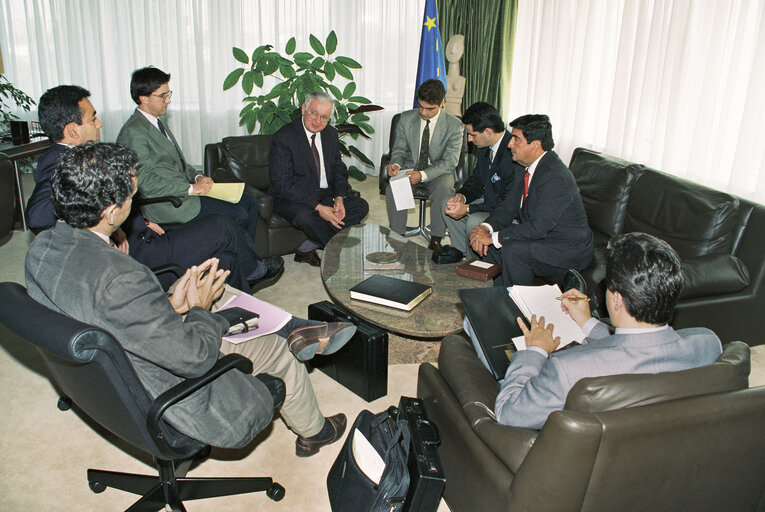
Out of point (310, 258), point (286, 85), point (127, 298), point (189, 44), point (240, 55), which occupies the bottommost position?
point (310, 258)

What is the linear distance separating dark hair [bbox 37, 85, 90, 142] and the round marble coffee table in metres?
1.43

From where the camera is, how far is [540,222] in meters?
3.17

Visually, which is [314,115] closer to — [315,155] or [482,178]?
[315,155]

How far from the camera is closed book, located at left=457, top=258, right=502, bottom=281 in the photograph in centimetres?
292

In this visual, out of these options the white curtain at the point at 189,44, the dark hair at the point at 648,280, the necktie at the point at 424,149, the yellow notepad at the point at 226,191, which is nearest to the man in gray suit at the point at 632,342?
the dark hair at the point at 648,280

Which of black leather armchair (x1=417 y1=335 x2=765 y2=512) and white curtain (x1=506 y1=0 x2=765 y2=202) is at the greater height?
white curtain (x1=506 y1=0 x2=765 y2=202)

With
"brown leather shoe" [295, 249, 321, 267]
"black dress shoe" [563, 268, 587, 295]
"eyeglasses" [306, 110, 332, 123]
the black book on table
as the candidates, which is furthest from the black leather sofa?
"eyeglasses" [306, 110, 332, 123]

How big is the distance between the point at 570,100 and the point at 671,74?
3.70 ft

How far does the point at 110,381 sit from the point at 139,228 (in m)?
1.90

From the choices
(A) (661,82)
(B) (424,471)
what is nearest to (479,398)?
(B) (424,471)

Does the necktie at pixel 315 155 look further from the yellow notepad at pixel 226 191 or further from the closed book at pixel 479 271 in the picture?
the closed book at pixel 479 271

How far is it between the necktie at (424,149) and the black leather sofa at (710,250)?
5.66 ft

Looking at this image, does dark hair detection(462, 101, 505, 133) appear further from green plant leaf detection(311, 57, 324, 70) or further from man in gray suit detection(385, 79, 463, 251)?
green plant leaf detection(311, 57, 324, 70)

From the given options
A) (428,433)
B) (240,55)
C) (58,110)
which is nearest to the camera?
(428,433)
